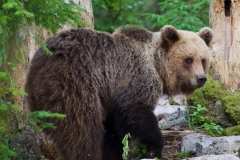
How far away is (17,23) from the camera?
215 inches

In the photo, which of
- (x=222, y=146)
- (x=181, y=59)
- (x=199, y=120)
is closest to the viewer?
(x=222, y=146)

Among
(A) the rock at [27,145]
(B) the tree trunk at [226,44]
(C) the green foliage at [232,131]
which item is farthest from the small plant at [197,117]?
(A) the rock at [27,145]

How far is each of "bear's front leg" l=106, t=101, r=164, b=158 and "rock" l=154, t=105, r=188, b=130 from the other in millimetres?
1562

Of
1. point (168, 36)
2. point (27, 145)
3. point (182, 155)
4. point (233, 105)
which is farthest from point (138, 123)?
point (233, 105)

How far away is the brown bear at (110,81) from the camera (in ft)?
20.7

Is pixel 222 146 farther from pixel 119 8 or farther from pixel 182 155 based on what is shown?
pixel 119 8

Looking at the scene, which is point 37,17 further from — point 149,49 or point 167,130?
point 167,130

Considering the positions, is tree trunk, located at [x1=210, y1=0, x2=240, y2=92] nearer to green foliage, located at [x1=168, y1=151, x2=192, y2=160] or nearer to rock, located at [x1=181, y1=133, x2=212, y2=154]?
rock, located at [x1=181, y1=133, x2=212, y2=154]

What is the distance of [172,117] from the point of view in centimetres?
885

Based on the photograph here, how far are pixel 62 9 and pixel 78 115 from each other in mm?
1537

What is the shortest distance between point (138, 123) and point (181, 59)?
140 cm

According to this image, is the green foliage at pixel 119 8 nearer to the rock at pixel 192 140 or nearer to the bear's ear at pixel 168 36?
the bear's ear at pixel 168 36

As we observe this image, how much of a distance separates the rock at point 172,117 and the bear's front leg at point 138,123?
156 centimetres

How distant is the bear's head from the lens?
746 cm
